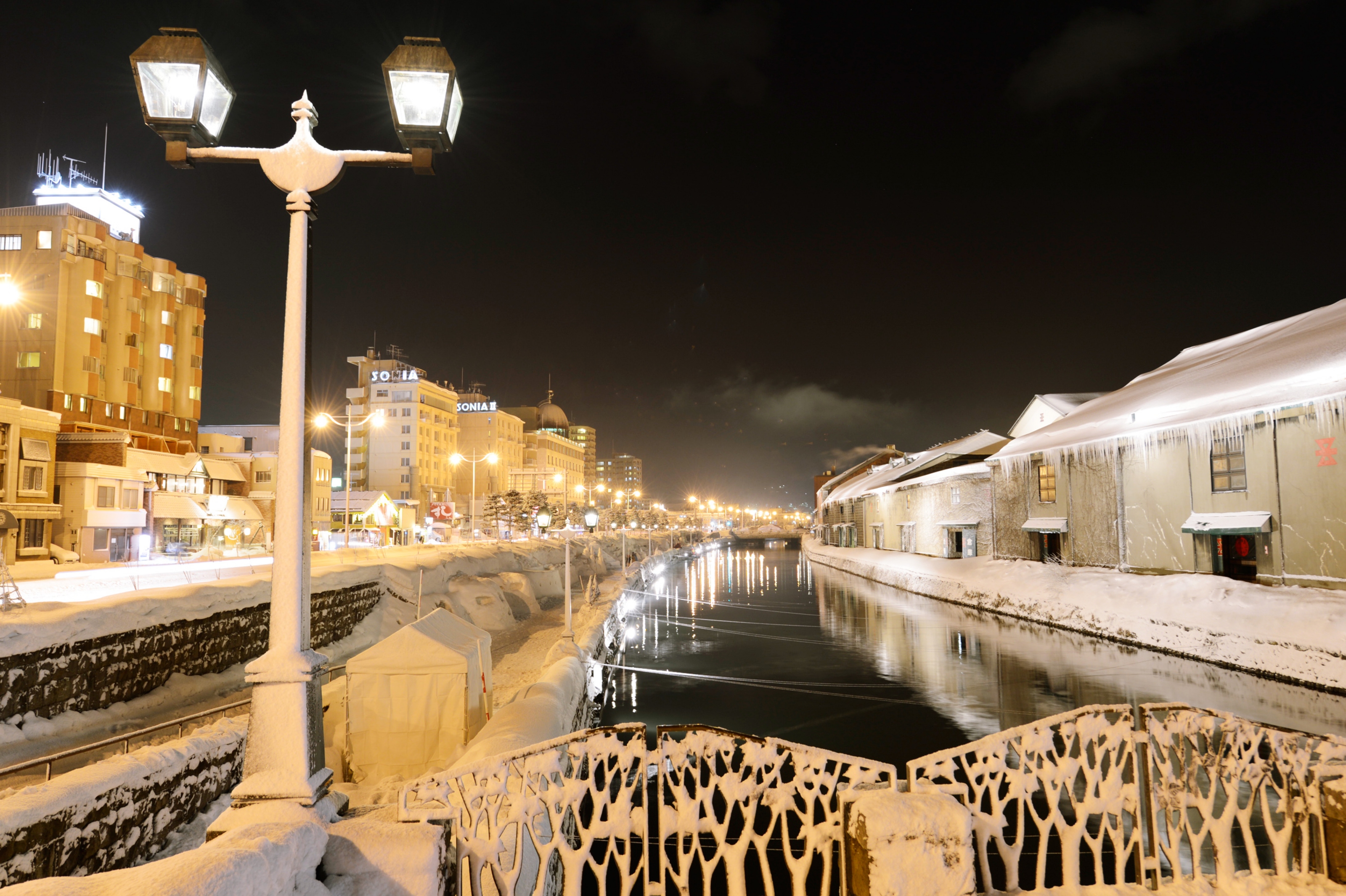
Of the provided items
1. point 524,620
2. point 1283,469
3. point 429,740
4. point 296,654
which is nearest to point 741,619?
point 524,620

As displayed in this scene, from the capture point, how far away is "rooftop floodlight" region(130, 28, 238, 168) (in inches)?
193

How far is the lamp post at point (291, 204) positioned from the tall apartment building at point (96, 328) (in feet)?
180

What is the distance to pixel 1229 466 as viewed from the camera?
22.6 meters

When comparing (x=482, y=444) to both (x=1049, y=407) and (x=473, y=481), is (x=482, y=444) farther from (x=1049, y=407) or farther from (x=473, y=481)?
(x=1049, y=407)

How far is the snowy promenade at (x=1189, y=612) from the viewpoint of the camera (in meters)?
16.3

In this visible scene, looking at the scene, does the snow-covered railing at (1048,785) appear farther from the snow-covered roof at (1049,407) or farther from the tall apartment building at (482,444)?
the tall apartment building at (482,444)

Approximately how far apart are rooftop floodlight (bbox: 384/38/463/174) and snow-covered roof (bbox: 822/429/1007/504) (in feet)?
148

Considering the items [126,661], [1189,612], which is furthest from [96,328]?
[1189,612]

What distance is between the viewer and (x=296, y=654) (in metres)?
4.73

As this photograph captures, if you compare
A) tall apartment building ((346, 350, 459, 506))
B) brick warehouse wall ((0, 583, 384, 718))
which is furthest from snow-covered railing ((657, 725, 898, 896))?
tall apartment building ((346, 350, 459, 506))

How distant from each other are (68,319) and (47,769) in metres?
55.5

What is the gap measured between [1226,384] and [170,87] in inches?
1084

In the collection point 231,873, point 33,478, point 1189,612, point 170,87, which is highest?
point 170,87

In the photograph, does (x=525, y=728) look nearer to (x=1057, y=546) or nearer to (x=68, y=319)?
(x=1057, y=546)
